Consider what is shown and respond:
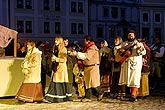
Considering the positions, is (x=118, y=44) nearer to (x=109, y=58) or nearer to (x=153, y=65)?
(x=109, y=58)

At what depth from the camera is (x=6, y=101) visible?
38.9 feet

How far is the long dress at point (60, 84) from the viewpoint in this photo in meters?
11.4

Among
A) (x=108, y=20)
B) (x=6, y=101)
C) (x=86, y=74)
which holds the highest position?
(x=108, y=20)

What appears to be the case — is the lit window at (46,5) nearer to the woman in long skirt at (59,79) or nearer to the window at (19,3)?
the window at (19,3)

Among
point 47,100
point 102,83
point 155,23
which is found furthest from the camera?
point 155,23

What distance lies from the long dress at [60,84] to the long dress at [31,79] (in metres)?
0.40

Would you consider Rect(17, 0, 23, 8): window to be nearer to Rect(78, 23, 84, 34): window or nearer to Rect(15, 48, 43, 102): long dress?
Rect(78, 23, 84, 34): window

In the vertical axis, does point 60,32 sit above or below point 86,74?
above

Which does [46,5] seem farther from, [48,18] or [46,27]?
[46,27]

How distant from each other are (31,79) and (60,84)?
0.82 metres

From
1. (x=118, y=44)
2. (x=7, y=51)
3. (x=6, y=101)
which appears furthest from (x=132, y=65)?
(x=7, y=51)

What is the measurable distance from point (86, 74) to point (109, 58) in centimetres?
111

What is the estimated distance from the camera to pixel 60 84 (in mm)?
11445

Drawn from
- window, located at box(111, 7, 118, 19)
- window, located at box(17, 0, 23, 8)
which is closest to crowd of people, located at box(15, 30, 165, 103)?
window, located at box(17, 0, 23, 8)
